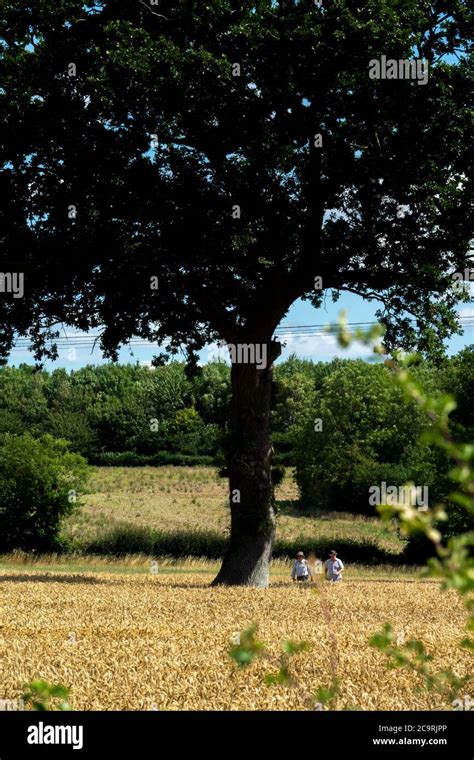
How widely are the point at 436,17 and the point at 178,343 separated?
35.9ft

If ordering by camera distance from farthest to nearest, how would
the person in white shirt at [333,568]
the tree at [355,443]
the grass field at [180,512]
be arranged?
the tree at [355,443] < the grass field at [180,512] < the person in white shirt at [333,568]

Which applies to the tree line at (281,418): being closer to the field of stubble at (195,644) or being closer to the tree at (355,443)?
the tree at (355,443)

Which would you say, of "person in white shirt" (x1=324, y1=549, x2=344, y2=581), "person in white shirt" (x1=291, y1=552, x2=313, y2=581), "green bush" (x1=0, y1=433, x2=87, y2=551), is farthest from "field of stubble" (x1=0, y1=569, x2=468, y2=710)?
"green bush" (x1=0, y1=433, x2=87, y2=551)

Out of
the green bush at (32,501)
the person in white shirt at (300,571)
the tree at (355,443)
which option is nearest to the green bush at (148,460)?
the tree at (355,443)

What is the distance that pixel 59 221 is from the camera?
22.2 metres

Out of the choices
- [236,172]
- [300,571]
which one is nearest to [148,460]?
[300,571]

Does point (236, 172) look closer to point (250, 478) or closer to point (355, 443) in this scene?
point (250, 478)

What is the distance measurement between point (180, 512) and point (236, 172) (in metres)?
45.2

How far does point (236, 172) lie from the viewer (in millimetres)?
21203

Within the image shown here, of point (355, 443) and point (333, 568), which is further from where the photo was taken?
point (355, 443)

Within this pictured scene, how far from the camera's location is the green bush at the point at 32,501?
47312mm

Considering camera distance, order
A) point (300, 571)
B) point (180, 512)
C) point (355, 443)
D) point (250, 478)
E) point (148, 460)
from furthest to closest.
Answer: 1. point (148, 460)
2. point (180, 512)
3. point (355, 443)
4. point (300, 571)
5. point (250, 478)

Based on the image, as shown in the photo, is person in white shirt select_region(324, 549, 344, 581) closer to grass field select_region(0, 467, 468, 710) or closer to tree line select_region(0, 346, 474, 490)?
grass field select_region(0, 467, 468, 710)

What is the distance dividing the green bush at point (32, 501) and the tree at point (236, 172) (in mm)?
23936
